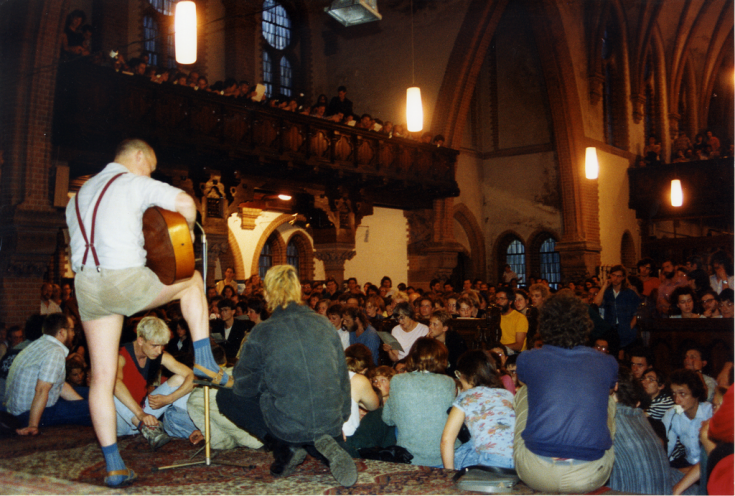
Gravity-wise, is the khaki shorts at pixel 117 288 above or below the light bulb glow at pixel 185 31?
below

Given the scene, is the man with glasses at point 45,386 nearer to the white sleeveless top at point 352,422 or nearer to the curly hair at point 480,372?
the white sleeveless top at point 352,422

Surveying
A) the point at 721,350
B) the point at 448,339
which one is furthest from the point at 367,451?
the point at 721,350

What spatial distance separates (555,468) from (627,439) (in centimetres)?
93

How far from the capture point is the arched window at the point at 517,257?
869 inches

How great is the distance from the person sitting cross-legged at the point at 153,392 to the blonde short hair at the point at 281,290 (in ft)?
3.23

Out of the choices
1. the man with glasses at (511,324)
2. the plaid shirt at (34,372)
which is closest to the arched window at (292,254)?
the man with glasses at (511,324)

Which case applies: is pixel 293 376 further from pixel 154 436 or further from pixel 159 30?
pixel 159 30

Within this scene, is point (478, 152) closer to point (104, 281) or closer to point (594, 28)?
point (594, 28)

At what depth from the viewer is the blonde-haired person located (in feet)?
11.6

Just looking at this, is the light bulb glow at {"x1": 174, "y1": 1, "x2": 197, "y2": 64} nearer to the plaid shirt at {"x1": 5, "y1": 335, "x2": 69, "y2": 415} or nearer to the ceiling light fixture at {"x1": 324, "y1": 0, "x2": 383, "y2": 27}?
the ceiling light fixture at {"x1": 324, "y1": 0, "x2": 383, "y2": 27}

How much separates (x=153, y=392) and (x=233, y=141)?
7924mm

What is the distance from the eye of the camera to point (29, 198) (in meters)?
9.85

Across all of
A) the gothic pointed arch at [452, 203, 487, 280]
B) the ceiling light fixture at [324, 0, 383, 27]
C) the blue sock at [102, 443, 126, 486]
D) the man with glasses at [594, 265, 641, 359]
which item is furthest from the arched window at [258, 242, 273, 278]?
the blue sock at [102, 443, 126, 486]

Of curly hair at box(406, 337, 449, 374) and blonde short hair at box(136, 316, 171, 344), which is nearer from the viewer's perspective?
curly hair at box(406, 337, 449, 374)
